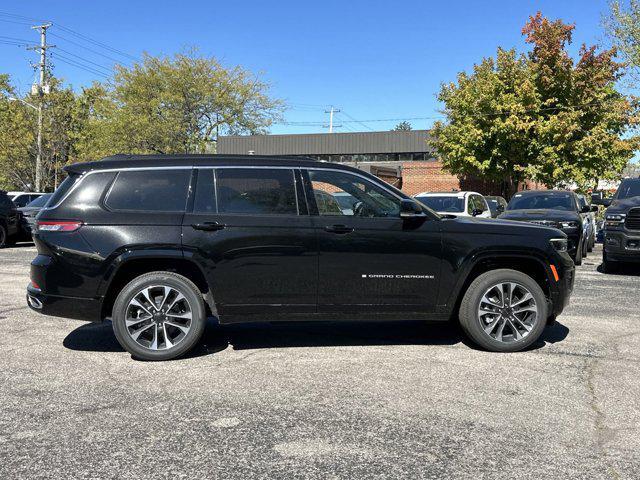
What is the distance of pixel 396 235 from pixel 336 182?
765 mm

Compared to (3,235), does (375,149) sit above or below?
above

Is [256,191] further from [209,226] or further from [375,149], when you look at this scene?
[375,149]

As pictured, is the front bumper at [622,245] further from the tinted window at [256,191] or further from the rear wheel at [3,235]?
the rear wheel at [3,235]

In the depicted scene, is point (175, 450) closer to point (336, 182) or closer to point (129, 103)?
point (336, 182)

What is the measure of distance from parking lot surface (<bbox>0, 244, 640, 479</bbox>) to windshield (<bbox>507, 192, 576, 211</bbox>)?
7.82 metres

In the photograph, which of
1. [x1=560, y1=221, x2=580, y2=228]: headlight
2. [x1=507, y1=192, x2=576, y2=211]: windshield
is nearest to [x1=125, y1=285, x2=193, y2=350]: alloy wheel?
[x1=560, y1=221, x2=580, y2=228]: headlight

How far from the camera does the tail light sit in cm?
508

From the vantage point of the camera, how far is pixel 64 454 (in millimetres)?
3279

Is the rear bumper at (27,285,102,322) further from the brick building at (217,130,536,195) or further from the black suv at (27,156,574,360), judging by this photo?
the brick building at (217,130,536,195)

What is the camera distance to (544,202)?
45.9 feet

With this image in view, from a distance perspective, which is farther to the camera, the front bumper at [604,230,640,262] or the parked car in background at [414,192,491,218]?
the parked car in background at [414,192,491,218]

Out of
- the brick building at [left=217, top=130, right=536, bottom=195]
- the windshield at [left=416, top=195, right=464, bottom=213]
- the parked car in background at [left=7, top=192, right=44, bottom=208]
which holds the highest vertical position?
the brick building at [left=217, top=130, right=536, bottom=195]

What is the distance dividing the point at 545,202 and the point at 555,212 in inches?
46.0

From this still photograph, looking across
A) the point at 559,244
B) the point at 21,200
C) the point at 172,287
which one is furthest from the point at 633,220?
the point at 21,200
